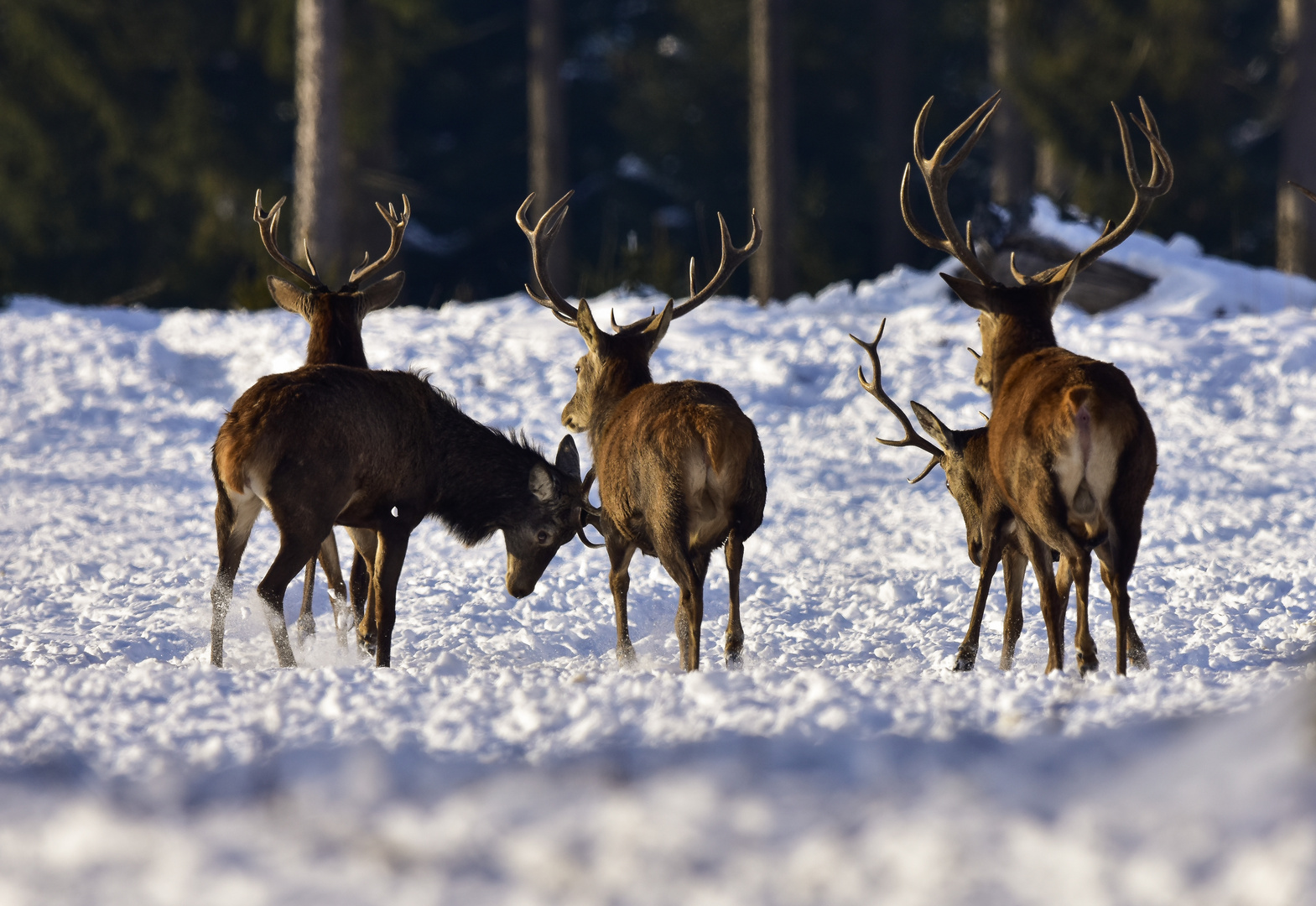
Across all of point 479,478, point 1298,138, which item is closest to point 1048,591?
point 479,478

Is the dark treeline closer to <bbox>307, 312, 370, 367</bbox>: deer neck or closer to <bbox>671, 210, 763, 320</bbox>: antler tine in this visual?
<bbox>671, 210, 763, 320</bbox>: antler tine

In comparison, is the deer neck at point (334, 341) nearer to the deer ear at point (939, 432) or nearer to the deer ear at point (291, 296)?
the deer ear at point (291, 296)

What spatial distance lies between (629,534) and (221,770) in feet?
10.4

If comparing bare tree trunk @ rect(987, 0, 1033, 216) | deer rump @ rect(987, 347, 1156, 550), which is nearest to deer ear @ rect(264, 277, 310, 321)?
deer rump @ rect(987, 347, 1156, 550)

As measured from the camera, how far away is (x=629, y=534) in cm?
677

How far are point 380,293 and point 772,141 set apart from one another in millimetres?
11631

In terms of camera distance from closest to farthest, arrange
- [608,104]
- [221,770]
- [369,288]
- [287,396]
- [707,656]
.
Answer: [221,770], [287,396], [707,656], [369,288], [608,104]

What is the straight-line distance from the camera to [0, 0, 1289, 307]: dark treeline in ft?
61.8

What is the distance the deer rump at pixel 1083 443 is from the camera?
212 inches

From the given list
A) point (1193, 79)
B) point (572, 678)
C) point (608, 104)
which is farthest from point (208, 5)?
point (572, 678)

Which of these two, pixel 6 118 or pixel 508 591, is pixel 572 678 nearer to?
pixel 508 591

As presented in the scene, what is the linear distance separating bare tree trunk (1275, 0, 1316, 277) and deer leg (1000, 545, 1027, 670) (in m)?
11.9

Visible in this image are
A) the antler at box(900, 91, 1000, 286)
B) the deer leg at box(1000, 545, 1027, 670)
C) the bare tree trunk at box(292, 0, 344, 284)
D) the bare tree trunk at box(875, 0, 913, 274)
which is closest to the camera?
the deer leg at box(1000, 545, 1027, 670)

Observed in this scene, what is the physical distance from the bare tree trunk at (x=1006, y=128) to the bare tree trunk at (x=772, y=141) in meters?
3.07
